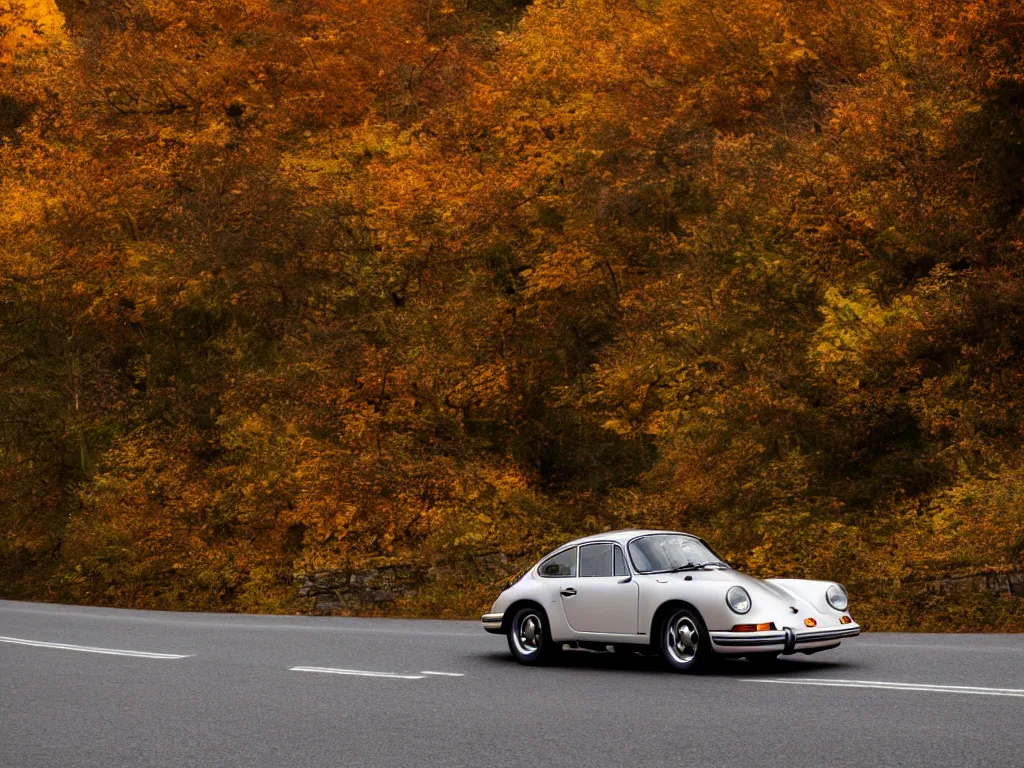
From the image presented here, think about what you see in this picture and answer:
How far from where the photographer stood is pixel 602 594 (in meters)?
12.5

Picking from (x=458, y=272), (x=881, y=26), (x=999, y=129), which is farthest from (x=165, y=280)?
(x=999, y=129)

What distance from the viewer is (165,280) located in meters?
35.5

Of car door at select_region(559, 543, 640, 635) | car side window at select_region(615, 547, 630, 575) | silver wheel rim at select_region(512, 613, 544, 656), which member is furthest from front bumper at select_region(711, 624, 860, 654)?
silver wheel rim at select_region(512, 613, 544, 656)

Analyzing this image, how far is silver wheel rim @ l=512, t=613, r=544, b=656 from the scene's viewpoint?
42.9ft

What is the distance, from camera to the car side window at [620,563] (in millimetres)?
12492

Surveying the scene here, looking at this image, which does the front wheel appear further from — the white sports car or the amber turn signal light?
the amber turn signal light

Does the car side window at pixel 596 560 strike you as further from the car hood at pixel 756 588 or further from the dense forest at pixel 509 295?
the dense forest at pixel 509 295

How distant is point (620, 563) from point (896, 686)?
314cm

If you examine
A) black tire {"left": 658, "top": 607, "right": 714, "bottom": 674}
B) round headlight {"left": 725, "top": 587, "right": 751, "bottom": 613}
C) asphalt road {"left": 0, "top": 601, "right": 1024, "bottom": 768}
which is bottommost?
asphalt road {"left": 0, "top": 601, "right": 1024, "bottom": 768}

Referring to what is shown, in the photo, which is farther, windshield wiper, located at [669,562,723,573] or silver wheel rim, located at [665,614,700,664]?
windshield wiper, located at [669,562,723,573]

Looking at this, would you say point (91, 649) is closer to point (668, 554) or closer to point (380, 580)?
point (668, 554)

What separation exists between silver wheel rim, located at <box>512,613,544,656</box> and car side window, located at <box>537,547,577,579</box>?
46cm

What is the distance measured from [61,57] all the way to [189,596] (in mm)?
21587

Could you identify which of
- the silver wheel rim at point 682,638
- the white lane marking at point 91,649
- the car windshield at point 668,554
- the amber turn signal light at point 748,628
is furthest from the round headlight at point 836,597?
the white lane marking at point 91,649
